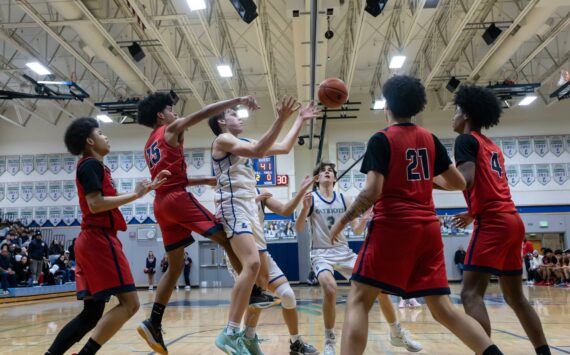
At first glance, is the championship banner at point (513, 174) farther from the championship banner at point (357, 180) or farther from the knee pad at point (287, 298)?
the knee pad at point (287, 298)

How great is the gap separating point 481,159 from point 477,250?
2.07 feet

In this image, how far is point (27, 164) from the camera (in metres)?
22.2

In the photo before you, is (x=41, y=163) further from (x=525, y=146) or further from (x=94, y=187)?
(x=525, y=146)

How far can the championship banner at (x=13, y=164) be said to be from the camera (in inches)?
871

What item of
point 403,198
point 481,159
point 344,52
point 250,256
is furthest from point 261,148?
point 344,52

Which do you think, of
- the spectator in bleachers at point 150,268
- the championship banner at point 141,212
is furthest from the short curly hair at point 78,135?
the championship banner at point 141,212

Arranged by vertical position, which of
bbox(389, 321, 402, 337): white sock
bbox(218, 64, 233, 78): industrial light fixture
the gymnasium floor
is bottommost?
the gymnasium floor

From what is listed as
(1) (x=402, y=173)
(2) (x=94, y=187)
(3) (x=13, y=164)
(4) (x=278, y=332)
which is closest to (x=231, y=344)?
(2) (x=94, y=187)

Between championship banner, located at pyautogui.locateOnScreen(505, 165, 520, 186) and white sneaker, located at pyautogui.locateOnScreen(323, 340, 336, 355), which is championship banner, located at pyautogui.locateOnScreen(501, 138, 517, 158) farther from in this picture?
white sneaker, located at pyautogui.locateOnScreen(323, 340, 336, 355)

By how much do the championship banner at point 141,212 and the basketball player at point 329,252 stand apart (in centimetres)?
1770

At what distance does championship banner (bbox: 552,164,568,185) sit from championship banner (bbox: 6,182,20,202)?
23.8 m

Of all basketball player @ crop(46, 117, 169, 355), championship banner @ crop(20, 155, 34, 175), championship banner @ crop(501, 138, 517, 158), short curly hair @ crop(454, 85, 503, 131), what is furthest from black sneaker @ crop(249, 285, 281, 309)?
championship banner @ crop(20, 155, 34, 175)

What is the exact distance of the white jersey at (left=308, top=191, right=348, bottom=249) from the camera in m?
5.00

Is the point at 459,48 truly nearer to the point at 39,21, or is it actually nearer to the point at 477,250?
the point at 39,21
